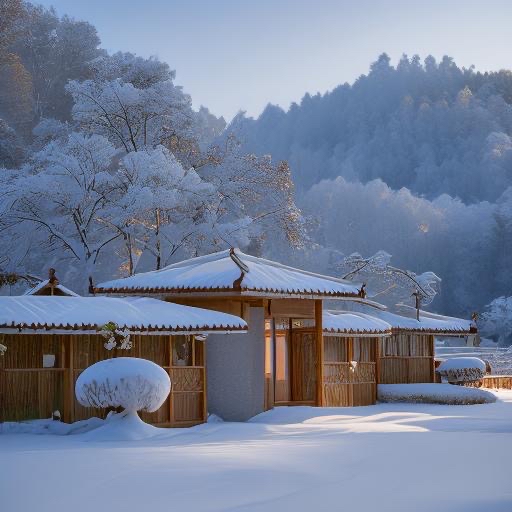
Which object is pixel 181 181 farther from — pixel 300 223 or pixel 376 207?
pixel 376 207

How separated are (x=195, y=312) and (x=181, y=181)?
15486 millimetres

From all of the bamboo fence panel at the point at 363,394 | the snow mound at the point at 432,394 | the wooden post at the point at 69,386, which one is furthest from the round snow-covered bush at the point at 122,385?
the snow mound at the point at 432,394

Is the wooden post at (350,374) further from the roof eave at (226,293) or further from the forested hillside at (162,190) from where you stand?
the forested hillside at (162,190)

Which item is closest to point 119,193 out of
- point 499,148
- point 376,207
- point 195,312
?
point 195,312

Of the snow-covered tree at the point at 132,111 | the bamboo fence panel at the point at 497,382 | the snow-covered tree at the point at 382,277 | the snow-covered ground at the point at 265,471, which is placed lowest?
the snow-covered ground at the point at 265,471

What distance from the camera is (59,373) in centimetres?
1836

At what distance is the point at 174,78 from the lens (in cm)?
4253

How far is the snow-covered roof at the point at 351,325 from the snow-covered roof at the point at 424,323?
3.04m

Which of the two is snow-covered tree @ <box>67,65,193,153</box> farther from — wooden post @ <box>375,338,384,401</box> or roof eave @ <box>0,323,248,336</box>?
roof eave @ <box>0,323,248,336</box>

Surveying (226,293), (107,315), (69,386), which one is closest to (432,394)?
(226,293)

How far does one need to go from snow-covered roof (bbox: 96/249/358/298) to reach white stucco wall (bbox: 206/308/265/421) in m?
1.02

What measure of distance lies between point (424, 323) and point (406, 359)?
126cm

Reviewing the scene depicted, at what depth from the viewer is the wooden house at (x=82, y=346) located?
1767cm

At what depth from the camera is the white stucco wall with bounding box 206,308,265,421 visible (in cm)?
2070
